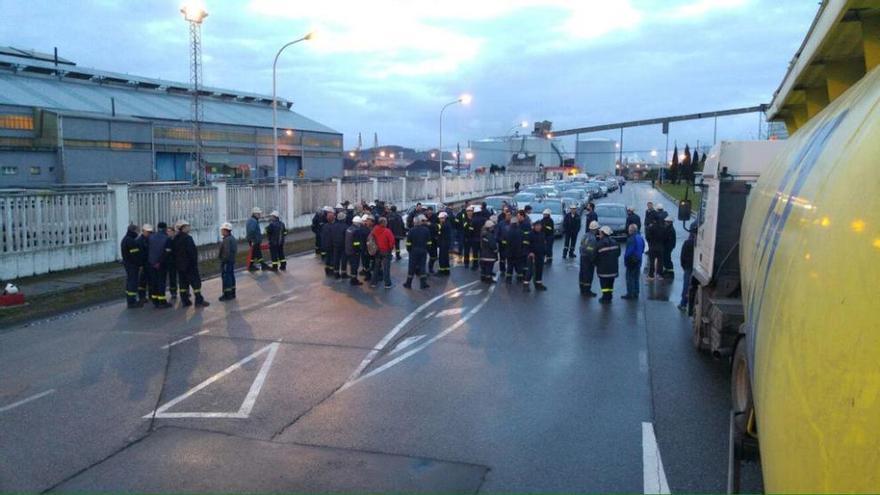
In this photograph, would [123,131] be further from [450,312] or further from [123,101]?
[450,312]

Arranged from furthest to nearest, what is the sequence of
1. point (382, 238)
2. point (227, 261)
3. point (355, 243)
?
point (355, 243)
point (382, 238)
point (227, 261)

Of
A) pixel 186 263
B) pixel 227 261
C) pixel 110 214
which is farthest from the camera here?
pixel 110 214

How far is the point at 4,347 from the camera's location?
1034cm

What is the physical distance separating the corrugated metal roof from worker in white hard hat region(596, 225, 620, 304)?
42.2 metres

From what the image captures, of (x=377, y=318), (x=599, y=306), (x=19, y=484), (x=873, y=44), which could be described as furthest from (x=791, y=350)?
(x=599, y=306)

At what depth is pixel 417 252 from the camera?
607 inches

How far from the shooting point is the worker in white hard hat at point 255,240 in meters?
17.4

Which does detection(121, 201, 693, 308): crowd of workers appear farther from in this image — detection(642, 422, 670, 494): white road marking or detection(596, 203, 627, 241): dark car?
detection(642, 422, 670, 494): white road marking

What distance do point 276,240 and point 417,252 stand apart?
15.3ft

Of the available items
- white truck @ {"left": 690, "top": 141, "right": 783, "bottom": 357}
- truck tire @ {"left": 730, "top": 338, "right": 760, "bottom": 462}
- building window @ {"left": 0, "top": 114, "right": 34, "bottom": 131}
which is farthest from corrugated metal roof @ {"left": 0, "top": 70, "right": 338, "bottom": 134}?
truck tire @ {"left": 730, "top": 338, "right": 760, "bottom": 462}

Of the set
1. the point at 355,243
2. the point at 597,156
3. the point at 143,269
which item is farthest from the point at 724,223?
the point at 597,156

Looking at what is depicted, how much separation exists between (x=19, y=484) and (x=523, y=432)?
455 cm

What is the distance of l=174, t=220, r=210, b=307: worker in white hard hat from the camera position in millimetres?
13250

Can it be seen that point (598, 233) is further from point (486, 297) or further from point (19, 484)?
point (19, 484)
